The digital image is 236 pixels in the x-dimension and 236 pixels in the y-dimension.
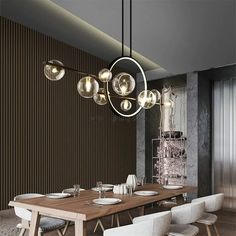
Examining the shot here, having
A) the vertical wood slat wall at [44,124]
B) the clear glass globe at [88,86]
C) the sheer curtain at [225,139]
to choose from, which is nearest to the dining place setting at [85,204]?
the clear glass globe at [88,86]

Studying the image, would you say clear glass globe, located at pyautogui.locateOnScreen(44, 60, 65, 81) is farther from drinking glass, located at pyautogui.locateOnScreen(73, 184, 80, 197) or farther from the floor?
the floor

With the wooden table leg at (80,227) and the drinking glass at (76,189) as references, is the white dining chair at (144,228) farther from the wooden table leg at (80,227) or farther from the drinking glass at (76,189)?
the drinking glass at (76,189)

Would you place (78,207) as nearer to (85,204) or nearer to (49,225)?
(85,204)

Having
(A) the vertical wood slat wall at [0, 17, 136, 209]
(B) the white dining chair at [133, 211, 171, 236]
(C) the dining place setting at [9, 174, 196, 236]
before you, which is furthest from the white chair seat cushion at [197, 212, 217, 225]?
(A) the vertical wood slat wall at [0, 17, 136, 209]

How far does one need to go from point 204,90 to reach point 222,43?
61.0 inches

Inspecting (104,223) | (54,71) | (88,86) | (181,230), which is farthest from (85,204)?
(104,223)

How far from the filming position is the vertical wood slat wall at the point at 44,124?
5.63 metres

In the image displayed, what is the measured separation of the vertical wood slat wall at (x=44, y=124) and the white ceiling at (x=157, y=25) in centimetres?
39

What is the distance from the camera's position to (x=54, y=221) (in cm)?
345

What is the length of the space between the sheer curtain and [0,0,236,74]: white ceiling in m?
0.70

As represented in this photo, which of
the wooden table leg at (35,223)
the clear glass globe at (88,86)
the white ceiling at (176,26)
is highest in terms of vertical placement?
the white ceiling at (176,26)

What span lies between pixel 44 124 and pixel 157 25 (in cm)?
269

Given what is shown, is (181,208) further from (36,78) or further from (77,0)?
(36,78)

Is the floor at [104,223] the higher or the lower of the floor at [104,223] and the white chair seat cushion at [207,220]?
the lower
